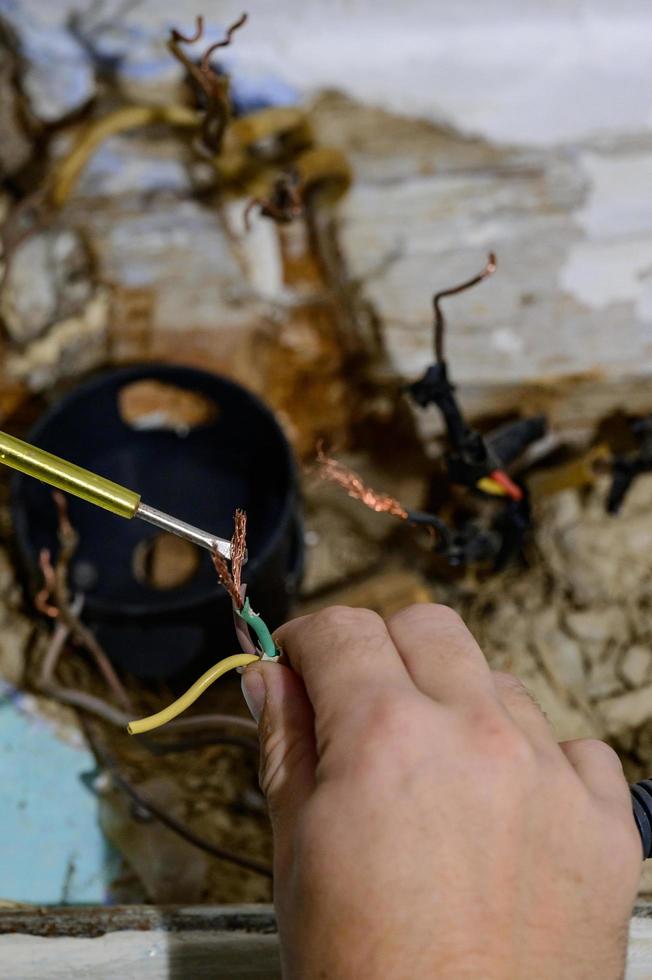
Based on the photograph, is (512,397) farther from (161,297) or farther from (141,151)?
(141,151)

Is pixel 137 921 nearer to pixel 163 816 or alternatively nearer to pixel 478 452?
pixel 163 816

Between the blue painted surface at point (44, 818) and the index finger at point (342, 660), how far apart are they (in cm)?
48

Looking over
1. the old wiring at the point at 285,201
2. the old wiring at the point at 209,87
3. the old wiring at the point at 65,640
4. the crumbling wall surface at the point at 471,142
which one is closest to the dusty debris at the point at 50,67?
the crumbling wall surface at the point at 471,142

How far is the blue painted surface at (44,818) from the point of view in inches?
33.6

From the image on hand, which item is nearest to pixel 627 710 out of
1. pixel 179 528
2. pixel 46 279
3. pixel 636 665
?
pixel 636 665

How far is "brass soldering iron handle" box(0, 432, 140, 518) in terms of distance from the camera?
50 centimetres

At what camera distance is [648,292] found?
43.0 inches

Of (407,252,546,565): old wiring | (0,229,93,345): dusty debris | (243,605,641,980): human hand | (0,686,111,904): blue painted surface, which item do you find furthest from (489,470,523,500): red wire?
(0,229,93,345): dusty debris

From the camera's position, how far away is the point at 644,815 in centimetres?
58

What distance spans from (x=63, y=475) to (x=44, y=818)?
22.6 inches

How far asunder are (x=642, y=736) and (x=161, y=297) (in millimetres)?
894

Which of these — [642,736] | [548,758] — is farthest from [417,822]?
[642,736]

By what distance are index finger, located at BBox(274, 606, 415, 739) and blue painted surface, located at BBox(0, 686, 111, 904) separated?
476mm

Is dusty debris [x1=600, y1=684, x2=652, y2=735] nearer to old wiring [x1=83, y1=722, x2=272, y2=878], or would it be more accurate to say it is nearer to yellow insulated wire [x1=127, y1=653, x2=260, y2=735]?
old wiring [x1=83, y1=722, x2=272, y2=878]
